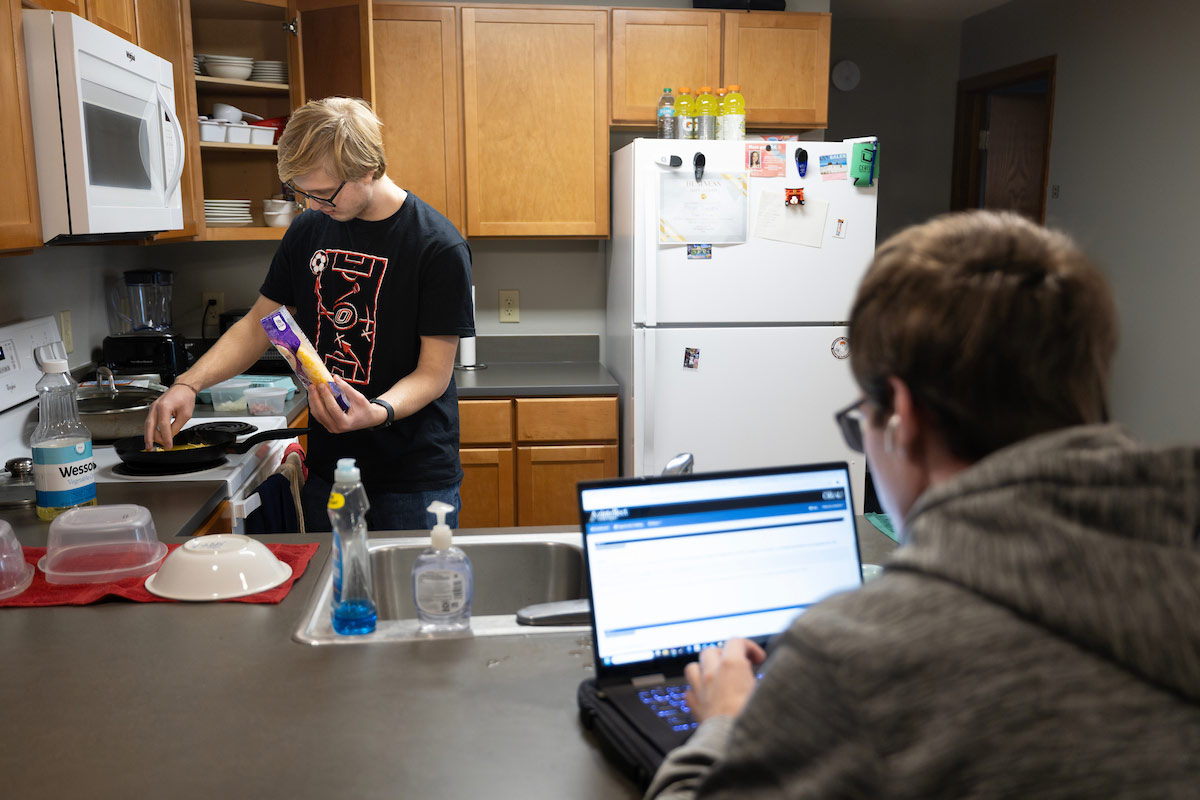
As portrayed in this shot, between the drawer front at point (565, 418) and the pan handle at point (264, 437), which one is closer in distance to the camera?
the pan handle at point (264, 437)

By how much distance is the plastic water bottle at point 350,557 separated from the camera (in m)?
1.21

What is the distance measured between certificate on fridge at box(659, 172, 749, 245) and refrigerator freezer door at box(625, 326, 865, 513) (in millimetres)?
313

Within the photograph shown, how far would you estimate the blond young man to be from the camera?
1931 mm

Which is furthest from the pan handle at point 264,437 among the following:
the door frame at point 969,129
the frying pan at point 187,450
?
the door frame at point 969,129

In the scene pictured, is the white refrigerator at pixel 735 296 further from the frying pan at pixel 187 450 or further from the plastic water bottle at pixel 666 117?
the frying pan at pixel 187 450

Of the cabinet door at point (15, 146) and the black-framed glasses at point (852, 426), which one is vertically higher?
the cabinet door at point (15, 146)

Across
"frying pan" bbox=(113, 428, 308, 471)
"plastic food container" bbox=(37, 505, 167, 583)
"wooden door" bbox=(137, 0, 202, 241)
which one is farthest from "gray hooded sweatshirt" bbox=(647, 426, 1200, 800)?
"wooden door" bbox=(137, 0, 202, 241)

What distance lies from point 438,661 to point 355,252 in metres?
1.07

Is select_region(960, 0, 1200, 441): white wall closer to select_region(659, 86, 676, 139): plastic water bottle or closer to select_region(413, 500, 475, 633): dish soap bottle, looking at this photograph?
select_region(659, 86, 676, 139): plastic water bottle

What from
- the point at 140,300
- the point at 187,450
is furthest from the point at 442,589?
the point at 140,300

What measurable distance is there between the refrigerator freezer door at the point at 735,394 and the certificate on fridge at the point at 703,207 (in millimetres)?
313

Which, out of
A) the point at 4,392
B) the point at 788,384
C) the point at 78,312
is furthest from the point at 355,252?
the point at 788,384

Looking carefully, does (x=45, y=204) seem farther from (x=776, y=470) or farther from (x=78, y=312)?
(x=776, y=470)

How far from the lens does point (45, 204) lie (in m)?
1.92
